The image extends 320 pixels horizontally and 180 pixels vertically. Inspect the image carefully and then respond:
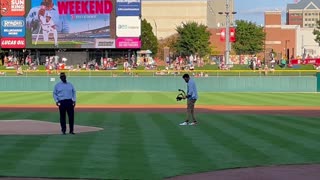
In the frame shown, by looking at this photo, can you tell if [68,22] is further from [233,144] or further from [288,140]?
[233,144]

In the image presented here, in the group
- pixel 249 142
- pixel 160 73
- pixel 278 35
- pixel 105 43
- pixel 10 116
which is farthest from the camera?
pixel 278 35

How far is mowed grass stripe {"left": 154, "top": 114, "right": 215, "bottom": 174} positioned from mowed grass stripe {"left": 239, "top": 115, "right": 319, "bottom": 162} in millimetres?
2145

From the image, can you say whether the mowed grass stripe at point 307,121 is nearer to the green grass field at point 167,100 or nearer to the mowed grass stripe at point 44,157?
the mowed grass stripe at point 44,157

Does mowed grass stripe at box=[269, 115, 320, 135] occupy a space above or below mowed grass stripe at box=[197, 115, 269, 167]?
below

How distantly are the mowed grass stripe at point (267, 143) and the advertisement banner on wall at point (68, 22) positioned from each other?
152 feet

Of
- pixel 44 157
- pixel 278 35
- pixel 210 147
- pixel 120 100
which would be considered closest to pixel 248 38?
pixel 278 35

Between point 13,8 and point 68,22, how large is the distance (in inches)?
261

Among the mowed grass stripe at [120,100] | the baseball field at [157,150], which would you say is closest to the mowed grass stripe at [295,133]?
the baseball field at [157,150]

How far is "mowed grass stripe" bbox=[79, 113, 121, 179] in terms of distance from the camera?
416 inches

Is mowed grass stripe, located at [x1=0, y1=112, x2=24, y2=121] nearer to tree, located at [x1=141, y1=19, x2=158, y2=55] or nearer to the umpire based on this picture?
the umpire

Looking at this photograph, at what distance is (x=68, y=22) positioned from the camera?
65500mm

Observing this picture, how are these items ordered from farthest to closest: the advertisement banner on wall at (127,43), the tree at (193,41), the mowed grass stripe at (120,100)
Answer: the tree at (193,41), the advertisement banner on wall at (127,43), the mowed grass stripe at (120,100)

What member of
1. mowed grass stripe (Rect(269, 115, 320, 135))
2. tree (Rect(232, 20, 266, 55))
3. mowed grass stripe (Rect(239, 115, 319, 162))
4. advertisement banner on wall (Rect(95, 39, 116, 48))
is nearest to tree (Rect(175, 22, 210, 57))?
tree (Rect(232, 20, 266, 55))

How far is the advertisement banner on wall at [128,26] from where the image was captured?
6506 cm
